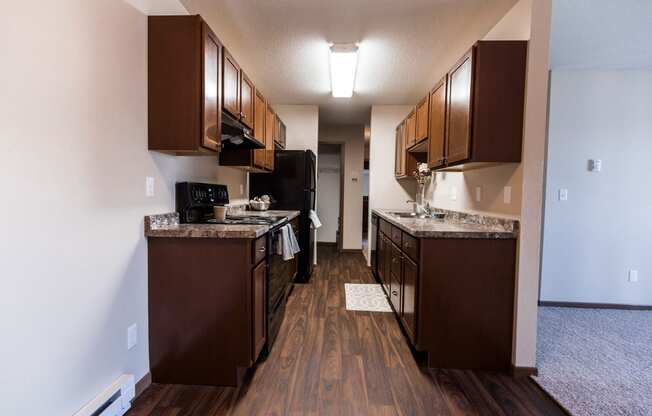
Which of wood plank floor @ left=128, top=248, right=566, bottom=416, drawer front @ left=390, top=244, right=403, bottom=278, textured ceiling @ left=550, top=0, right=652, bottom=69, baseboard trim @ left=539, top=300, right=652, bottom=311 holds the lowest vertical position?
wood plank floor @ left=128, top=248, right=566, bottom=416

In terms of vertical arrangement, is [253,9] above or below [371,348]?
above

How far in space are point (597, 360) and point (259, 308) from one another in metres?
2.32

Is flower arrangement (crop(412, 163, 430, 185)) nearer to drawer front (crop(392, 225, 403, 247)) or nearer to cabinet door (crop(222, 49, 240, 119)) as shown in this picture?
drawer front (crop(392, 225, 403, 247))

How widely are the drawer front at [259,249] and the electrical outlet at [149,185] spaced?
672 millimetres

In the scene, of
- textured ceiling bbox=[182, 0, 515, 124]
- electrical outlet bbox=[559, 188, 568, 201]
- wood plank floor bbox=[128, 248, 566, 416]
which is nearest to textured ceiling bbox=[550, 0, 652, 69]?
textured ceiling bbox=[182, 0, 515, 124]

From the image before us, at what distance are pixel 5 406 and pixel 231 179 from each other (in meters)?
2.44

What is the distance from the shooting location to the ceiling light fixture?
2773 millimetres

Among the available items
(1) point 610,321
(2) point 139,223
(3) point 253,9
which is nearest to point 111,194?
(2) point 139,223

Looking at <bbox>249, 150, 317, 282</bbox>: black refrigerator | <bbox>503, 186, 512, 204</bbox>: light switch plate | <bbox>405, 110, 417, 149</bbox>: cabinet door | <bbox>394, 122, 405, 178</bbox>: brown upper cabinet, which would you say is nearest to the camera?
<bbox>503, 186, 512, 204</bbox>: light switch plate

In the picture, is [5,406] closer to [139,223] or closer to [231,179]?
[139,223]

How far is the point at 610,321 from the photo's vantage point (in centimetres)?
276

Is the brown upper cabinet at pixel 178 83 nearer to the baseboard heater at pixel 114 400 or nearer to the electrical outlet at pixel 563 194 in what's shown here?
the baseboard heater at pixel 114 400

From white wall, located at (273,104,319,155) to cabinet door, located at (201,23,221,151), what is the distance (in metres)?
2.80

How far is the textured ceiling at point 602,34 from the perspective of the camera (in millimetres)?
2088
